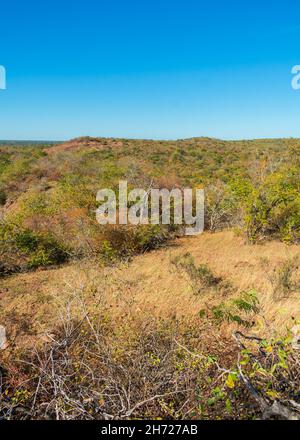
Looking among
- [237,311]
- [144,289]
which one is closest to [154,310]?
[144,289]

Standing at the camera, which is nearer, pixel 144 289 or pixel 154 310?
pixel 154 310

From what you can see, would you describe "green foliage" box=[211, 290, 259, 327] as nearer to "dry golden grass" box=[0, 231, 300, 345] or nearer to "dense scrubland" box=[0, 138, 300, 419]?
"dense scrubland" box=[0, 138, 300, 419]

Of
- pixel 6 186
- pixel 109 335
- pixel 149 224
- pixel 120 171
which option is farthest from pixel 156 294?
pixel 6 186

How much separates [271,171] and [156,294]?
531 centimetres

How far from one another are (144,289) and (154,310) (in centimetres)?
73

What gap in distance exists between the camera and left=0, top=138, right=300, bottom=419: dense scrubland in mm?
3080

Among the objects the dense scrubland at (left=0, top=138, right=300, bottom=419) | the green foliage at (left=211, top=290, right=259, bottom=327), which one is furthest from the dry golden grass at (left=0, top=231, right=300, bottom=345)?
the green foliage at (left=211, top=290, right=259, bottom=327)

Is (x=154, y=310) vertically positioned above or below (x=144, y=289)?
below

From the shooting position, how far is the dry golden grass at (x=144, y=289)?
5.01 m

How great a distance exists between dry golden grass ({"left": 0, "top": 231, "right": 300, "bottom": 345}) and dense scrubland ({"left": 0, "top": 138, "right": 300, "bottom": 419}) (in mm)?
30

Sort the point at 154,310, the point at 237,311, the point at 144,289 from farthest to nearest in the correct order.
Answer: the point at 144,289
the point at 154,310
the point at 237,311

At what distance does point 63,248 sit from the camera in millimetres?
7812

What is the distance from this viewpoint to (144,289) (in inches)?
235

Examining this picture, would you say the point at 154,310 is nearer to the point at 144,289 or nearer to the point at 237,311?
the point at 144,289
